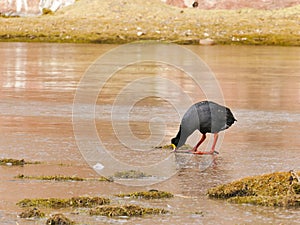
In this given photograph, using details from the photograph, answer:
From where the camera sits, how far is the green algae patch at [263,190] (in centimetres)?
800

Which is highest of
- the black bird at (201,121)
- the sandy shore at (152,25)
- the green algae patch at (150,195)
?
the sandy shore at (152,25)

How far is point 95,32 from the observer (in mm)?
34250

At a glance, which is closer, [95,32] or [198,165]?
Result: [198,165]

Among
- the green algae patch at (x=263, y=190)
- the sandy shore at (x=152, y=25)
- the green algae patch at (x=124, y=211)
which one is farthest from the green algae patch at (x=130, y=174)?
the sandy shore at (x=152, y=25)

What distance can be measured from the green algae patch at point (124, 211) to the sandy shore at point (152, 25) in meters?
24.1

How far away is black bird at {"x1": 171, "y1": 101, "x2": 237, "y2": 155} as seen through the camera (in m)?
10.6

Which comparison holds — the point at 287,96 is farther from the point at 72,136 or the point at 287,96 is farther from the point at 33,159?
the point at 33,159

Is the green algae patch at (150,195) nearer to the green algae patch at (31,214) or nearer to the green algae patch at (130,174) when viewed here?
the green algae patch at (130,174)

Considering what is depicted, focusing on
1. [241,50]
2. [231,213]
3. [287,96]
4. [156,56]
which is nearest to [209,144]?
[231,213]

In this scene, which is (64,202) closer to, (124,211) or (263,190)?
(124,211)

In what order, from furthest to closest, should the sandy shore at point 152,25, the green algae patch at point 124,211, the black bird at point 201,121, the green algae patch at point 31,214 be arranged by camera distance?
the sandy shore at point 152,25, the black bird at point 201,121, the green algae patch at point 124,211, the green algae patch at point 31,214

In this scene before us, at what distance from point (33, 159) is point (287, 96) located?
7887 mm

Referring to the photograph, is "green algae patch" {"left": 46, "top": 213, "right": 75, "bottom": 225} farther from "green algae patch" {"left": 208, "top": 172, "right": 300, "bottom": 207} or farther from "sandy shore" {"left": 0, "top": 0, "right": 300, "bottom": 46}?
"sandy shore" {"left": 0, "top": 0, "right": 300, "bottom": 46}

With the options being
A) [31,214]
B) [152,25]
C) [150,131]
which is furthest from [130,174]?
[152,25]
